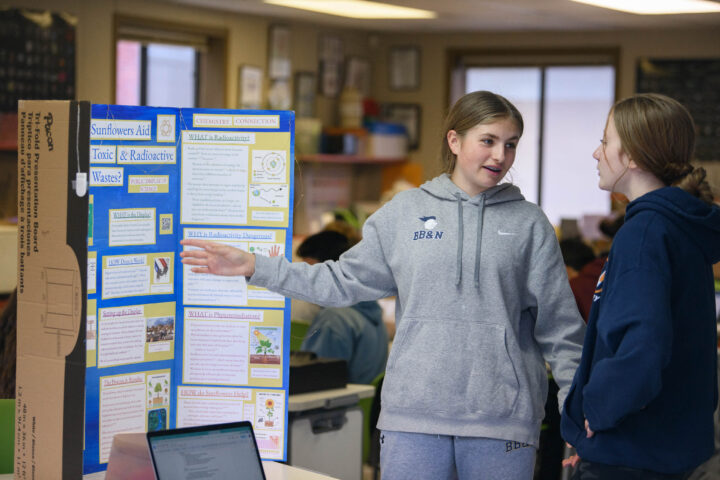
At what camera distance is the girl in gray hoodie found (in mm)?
1900

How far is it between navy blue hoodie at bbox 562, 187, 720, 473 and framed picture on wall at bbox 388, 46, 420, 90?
6656mm

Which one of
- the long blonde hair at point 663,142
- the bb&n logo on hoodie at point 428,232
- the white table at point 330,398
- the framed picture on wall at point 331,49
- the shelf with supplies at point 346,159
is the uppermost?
the framed picture on wall at point 331,49

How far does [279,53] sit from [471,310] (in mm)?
5513

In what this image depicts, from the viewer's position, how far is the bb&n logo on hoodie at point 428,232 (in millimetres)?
1960

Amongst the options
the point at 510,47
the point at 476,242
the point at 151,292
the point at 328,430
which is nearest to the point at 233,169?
the point at 151,292

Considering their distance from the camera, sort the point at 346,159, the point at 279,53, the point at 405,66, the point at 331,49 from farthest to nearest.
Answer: the point at 405,66, the point at 331,49, the point at 346,159, the point at 279,53

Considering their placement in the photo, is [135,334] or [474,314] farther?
[135,334]

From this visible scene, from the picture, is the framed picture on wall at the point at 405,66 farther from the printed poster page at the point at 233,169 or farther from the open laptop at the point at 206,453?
the open laptop at the point at 206,453

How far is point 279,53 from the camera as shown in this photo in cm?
712

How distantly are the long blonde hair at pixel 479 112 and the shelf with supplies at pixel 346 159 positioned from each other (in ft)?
15.8

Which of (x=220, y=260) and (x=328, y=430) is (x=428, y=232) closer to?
(x=220, y=260)

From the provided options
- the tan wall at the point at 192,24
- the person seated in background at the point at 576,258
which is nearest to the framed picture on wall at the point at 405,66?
the tan wall at the point at 192,24

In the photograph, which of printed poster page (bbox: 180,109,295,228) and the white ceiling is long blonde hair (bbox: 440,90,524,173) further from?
the white ceiling

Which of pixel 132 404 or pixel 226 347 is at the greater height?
pixel 226 347
